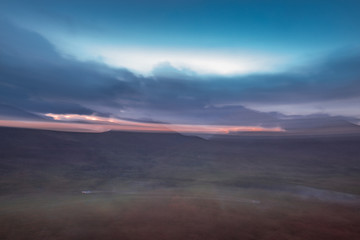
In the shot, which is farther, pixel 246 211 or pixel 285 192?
pixel 285 192

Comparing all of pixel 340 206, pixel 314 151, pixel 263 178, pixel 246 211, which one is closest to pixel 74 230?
pixel 246 211

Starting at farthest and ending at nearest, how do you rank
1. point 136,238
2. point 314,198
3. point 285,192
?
point 285,192
point 314,198
point 136,238

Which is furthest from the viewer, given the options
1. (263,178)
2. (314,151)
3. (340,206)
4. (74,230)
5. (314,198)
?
(314,151)

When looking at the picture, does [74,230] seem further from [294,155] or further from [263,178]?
[294,155]

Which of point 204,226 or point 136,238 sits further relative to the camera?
point 204,226

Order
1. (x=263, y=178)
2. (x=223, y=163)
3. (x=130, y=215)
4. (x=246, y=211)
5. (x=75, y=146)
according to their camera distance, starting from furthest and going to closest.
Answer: (x=75, y=146)
(x=223, y=163)
(x=263, y=178)
(x=246, y=211)
(x=130, y=215)

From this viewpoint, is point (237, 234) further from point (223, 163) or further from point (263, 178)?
point (223, 163)

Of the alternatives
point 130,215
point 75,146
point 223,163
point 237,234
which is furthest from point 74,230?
point 75,146
